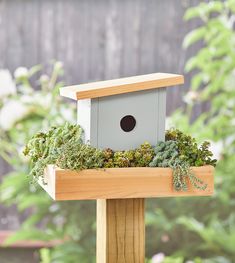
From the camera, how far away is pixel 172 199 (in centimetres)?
348

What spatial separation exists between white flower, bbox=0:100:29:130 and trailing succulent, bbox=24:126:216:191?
3.98ft

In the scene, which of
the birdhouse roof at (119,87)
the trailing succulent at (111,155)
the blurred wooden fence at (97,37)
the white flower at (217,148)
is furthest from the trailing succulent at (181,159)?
the blurred wooden fence at (97,37)

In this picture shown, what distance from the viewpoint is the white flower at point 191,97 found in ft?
11.7

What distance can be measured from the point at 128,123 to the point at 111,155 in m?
0.13

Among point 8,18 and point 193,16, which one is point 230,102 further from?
point 8,18

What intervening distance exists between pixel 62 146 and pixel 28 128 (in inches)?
52.8

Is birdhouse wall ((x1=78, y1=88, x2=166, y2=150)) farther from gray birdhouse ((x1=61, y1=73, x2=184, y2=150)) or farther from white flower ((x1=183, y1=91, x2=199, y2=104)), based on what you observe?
white flower ((x1=183, y1=91, x2=199, y2=104))

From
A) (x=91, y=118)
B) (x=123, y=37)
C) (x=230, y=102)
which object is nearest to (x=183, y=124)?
(x=230, y=102)

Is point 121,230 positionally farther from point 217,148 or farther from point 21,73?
point 21,73

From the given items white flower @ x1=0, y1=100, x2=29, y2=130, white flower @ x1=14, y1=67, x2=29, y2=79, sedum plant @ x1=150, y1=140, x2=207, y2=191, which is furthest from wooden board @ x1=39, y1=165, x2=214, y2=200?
white flower @ x1=14, y1=67, x2=29, y2=79

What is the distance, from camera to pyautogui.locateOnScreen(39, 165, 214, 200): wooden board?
1.93 metres

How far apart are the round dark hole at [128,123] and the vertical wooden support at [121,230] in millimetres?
219

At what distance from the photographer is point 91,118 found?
2012 mm

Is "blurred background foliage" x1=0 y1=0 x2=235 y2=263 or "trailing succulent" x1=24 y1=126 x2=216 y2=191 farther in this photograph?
"blurred background foliage" x1=0 y1=0 x2=235 y2=263
